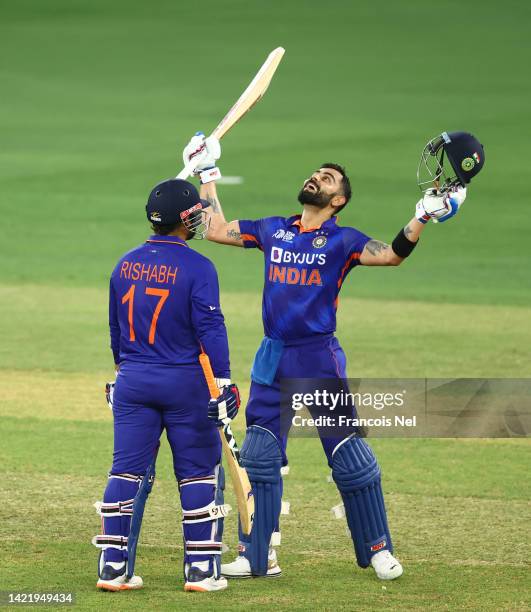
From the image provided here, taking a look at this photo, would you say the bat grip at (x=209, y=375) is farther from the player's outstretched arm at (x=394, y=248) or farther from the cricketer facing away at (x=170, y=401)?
the player's outstretched arm at (x=394, y=248)

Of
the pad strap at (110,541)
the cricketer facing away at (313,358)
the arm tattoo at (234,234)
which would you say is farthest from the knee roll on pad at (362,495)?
the arm tattoo at (234,234)

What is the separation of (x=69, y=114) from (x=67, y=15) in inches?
336

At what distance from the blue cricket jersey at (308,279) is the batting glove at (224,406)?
719mm

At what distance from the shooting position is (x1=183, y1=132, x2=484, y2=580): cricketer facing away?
685cm

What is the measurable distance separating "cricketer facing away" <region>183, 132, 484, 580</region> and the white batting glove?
0.31 ft

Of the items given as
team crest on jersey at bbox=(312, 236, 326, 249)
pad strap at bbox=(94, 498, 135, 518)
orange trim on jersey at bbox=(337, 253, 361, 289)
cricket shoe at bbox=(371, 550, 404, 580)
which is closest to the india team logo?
orange trim on jersey at bbox=(337, 253, 361, 289)

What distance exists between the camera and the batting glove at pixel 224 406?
20.7 feet

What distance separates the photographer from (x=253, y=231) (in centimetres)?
732

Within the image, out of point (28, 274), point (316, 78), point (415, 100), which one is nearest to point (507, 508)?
point (28, 274)

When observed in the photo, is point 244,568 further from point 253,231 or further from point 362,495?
point 253,231

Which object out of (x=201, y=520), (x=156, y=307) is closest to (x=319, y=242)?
(x=156, y=307)

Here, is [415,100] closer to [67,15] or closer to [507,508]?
[67,15]

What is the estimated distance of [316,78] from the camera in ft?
100

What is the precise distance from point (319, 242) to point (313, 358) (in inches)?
23.3
